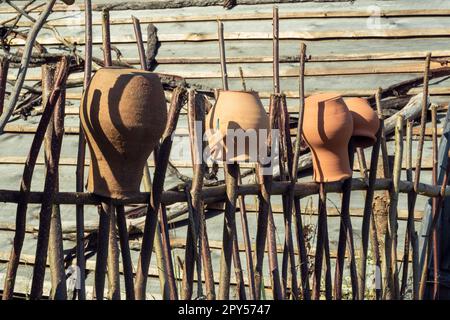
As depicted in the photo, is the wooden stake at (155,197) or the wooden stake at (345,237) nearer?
the wooden stake at (155,197)

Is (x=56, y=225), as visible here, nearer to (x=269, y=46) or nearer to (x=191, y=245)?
(x=191, y=245)

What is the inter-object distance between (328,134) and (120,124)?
116 centimetres

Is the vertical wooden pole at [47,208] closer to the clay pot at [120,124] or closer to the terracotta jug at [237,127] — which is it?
the clay pot at [120,124]

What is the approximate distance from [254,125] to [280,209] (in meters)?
2.09

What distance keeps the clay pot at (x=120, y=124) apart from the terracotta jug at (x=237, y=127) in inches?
15.4

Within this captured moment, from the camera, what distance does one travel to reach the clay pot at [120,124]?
230 cm

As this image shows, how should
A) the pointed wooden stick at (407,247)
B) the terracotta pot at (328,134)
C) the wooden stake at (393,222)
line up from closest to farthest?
1. the terracotta pot at (328,134)
2. the wooden stake at (393,222)
3. the pointed wooden stick at (407,247)

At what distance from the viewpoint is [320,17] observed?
253 inches

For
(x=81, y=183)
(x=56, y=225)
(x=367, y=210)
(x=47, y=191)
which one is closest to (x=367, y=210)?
(x=367, y=210)

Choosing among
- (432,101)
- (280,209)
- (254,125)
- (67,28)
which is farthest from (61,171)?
(254,125)

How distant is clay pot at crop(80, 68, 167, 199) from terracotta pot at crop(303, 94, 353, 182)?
983 millimetres

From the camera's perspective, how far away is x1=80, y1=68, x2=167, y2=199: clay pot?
7.56ft

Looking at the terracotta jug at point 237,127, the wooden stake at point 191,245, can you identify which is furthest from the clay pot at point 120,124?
the terracotta jug at point 237,127

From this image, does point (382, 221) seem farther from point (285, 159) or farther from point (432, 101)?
point (285, 159)
